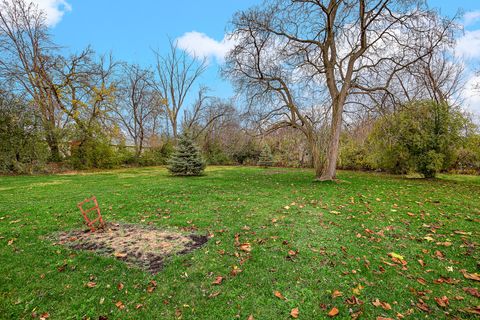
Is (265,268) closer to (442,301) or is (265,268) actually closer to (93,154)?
(442,301)

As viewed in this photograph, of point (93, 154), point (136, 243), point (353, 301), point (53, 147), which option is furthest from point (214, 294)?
point (93, 154)

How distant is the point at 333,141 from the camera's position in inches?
353

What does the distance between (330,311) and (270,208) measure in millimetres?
3142

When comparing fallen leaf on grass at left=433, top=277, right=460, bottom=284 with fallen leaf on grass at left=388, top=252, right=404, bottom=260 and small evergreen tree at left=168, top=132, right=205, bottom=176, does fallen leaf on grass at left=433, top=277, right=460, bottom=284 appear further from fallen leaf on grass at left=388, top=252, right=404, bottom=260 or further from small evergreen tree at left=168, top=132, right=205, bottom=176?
small evergreen tree at left=168, top=132, right=205, bottom=176

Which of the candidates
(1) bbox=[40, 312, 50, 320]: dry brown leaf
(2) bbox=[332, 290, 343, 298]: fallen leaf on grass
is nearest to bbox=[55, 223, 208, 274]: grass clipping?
(1) bbox=[40, 312, 50, 320]: dry brown leaf

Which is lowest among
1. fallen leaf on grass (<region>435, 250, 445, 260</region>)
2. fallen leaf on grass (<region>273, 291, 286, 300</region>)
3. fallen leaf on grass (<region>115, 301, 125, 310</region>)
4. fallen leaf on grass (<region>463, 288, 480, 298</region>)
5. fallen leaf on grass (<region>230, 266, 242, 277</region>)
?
fallen leaf on grass (<region>115, 301, 125, 310</region>)

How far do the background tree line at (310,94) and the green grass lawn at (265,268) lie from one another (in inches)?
228

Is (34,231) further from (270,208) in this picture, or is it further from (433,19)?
(433,19)

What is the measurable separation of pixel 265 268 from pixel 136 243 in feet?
6.54

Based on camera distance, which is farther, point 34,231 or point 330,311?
point 34,231

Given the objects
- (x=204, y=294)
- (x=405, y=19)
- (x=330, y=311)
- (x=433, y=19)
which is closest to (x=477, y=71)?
(x=433, y=19)

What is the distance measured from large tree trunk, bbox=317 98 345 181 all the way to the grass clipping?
23.9 ft

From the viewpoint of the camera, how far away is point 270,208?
199 inches

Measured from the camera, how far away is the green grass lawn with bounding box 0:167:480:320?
199cm
